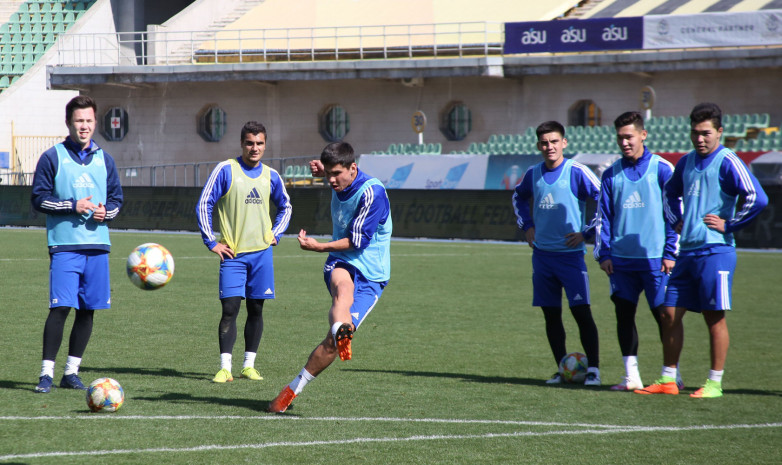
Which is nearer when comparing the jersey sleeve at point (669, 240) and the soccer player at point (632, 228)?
the jersey sleeve at point (669, 240)

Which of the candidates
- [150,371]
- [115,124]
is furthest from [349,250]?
[115,124]

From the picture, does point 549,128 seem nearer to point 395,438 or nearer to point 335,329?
point 335,329

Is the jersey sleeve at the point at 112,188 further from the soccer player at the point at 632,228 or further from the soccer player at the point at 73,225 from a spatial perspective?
the soccer player at the point at 632,228

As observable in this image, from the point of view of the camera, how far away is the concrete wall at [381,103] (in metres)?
35.0

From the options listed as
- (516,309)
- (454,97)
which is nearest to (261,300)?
(516,309)

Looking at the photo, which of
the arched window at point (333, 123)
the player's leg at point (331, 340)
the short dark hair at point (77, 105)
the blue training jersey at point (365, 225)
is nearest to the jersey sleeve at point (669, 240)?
the blue training jersey at point (365, 225)

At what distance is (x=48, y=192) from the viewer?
7.02 meters

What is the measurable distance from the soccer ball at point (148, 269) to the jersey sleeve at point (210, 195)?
701 millimetres

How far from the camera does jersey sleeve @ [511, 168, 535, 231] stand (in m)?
8.13

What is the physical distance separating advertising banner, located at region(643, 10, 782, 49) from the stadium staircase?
95.2 ft

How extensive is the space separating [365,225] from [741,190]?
2740 millimetres

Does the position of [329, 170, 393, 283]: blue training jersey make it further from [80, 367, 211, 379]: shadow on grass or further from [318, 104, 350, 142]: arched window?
[318, 104, 350, 142]: arched window

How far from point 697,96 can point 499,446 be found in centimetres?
3171

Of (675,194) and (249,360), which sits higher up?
(675,194)
